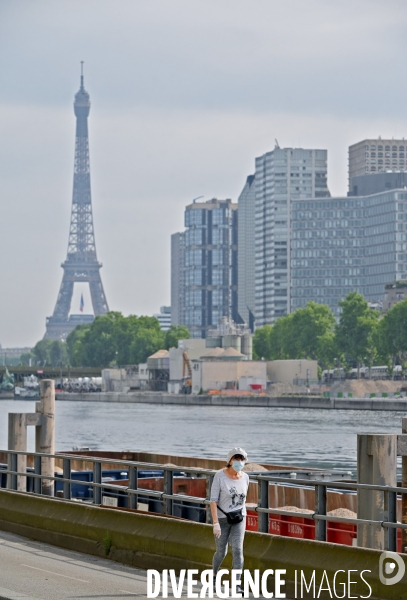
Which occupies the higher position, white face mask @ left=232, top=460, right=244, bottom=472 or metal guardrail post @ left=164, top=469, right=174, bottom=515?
white face mask @ left=232, top=460, right=244, bottom=472

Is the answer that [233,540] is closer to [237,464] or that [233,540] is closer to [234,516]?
[234,516]

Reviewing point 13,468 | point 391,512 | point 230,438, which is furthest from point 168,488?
point 230,438

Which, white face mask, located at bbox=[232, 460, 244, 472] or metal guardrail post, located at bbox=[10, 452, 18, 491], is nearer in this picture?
white face mask, located at bbox=[232, 460, 244, 472]

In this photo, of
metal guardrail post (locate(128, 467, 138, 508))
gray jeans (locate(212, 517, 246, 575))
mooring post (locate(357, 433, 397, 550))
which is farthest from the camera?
metal guardrail post (locate(128, 467, 138, 508))

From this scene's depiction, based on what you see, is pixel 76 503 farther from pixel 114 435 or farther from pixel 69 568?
pixel 114 435

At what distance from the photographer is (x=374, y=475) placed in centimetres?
1772

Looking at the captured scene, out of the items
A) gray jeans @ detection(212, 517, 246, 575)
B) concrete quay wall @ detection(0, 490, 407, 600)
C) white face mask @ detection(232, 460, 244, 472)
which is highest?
white face mask @ detection(232, 460, 244, 472)

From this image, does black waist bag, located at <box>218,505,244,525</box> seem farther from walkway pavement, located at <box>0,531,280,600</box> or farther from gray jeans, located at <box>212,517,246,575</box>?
walkway pavement, located at <box>0,531,280,600</box>

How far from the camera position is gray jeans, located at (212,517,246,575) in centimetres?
1644

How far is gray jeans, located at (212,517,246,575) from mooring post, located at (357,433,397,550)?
203cm

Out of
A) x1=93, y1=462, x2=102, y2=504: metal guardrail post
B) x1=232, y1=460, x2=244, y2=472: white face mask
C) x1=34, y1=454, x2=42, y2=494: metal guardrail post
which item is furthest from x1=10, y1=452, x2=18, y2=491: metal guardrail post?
x1=232, y1=460, x2=244, y2=472: white face mask

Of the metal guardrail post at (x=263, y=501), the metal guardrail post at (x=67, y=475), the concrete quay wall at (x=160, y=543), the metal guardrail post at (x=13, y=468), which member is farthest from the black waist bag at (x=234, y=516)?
the metal guardrail post at (x=13, y=468)

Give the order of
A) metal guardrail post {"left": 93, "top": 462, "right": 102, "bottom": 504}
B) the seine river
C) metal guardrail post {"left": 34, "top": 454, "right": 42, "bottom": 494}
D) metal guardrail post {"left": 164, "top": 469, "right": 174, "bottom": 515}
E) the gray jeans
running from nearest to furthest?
1. the gray jeans
2. metal guardrail post {"left": 164, "top": 469, "right": 174, "bottom": 515}
3. metal guardrail post {"left": 93, "top": 462, "right": 102, "bottom": 504}
4. metal guardrail post {"left": 34, "top": 454, "right": 42, "bottom": 494}
5. the seine river

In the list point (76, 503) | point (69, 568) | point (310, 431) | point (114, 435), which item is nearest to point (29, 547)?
point (76, 503)
